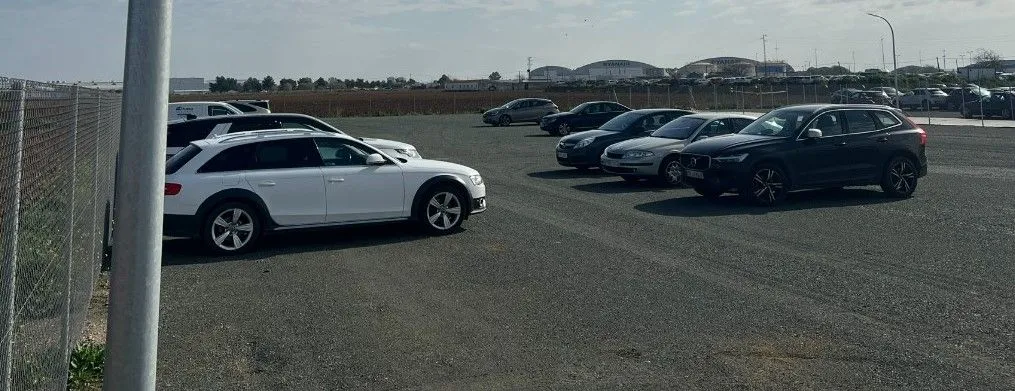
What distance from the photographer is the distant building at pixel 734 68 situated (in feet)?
517

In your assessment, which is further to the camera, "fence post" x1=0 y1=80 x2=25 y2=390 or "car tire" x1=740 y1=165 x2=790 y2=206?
"car tire" x1=740 y1=165 x2=790 y2=206

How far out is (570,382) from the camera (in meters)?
6.54

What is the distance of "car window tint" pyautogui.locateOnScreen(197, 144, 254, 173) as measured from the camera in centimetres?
1195

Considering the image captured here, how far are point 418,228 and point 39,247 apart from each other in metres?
8.97

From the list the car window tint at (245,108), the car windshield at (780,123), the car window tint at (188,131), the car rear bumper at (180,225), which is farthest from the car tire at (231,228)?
the car window tint at (245,108)

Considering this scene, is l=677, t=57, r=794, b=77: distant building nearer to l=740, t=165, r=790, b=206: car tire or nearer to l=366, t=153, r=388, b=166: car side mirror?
l=740, t=165, r=790, b=206: car tire

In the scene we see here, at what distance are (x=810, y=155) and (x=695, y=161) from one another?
1.76 m

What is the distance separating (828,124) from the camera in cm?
1655

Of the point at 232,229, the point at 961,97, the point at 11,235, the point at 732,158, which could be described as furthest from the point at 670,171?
the point at 961,97

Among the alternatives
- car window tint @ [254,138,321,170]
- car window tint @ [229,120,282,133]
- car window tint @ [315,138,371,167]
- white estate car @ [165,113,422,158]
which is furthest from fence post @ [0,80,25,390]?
car window tint @ [229,120,282,133]

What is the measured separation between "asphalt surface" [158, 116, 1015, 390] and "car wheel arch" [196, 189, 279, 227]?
1.44ft

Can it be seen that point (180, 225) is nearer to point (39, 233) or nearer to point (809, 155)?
point (39, 233)

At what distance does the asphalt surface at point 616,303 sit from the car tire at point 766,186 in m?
0.26

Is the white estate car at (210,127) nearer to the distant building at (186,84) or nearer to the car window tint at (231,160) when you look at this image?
the car window tint at (231,160)
